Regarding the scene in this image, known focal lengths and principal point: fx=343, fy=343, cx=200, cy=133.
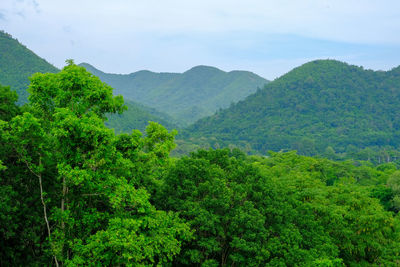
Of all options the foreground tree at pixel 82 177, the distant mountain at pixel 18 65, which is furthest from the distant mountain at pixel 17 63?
the foreground tree at pixel 82 177

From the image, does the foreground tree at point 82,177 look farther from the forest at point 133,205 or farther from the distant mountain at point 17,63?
the distant mountain at point 17,63

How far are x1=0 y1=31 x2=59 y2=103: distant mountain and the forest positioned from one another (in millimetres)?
87255

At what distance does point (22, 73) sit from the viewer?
96.6 metres

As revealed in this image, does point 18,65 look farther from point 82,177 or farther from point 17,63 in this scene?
point 82,177

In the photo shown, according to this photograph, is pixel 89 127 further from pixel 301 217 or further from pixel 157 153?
pixel 301 217

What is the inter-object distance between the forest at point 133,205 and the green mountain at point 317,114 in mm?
96606

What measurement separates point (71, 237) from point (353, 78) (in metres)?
167

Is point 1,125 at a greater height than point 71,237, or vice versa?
point 1,125

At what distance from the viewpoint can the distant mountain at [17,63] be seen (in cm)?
9278

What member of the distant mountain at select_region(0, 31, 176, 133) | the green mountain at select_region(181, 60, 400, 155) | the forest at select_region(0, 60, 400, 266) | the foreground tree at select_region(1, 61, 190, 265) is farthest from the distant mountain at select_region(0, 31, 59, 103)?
the foreground tree at select_region(1, 61, 190, 265)

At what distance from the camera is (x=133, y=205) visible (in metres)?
9.20

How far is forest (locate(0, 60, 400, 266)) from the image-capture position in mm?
8570

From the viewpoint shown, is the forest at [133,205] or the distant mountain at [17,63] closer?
the forest at [133,205]

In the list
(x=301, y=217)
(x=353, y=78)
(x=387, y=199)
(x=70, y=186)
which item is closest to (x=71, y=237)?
(x=70, y=186)
